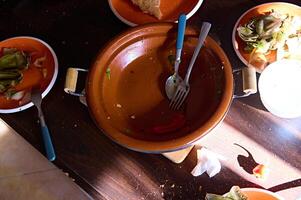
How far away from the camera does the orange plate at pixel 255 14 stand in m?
1.01

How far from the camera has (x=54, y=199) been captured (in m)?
1.15

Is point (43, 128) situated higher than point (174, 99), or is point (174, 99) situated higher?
point (174, 99)

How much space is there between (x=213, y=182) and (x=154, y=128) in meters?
0.18

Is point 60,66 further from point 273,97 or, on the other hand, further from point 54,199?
point 273,97

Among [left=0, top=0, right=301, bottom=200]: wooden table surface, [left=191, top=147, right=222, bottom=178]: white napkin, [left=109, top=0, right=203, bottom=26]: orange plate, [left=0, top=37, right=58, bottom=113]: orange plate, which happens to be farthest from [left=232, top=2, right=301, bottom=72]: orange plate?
[left=0, top=37, right=58, bottom=113]: orange plate

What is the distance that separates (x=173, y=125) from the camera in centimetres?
96

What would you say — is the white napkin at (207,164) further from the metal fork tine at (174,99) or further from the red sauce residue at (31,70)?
the red sauce residue at (31,70)

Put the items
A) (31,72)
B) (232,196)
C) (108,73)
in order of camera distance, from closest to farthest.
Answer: (232,196), (108,73), (31,72)

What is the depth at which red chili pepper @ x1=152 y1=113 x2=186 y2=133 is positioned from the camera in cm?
95

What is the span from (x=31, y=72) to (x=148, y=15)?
341mm

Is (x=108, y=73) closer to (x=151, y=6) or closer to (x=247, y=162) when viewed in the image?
(x=151, y=6)

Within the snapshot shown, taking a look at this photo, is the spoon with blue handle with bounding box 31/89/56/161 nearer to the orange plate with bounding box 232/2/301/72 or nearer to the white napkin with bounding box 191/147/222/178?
the white napkin with bounding box 191/147/222/178

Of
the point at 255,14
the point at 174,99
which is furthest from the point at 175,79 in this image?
the point at 255,14

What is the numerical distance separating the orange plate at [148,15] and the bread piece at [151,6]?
12mm
